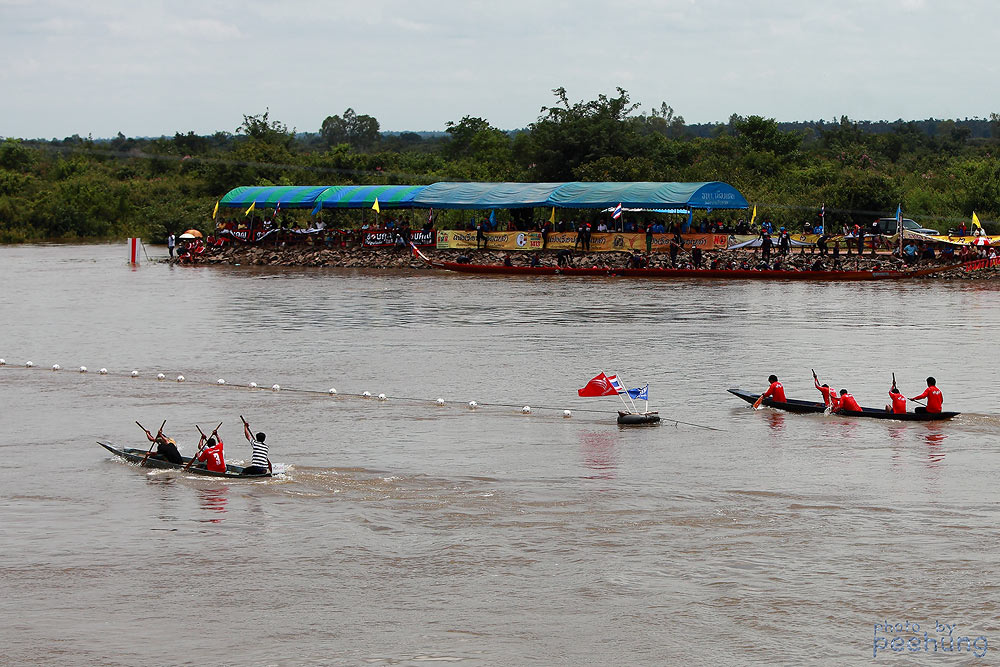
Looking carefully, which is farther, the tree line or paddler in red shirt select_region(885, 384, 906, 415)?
the tree line

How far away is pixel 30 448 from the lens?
62.1 ft

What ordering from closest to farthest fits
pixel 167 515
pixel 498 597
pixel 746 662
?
pixel 746 662
pixel 498 597
pixel 167 515

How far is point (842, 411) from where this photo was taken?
66.5 ft

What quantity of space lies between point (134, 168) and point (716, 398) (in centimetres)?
7911

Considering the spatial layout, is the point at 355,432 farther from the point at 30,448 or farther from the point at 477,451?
the point at 30,448

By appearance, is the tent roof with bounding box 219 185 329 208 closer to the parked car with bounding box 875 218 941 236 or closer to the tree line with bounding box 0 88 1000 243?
the tree line with bounding box 0 88 1000 243

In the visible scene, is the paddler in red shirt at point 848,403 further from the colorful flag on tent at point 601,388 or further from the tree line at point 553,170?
the tree line at point 553,170

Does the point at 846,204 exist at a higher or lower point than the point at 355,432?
higher

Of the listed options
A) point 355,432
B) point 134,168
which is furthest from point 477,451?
point 134,168

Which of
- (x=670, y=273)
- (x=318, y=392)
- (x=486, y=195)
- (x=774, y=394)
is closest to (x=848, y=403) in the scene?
(x=774, y=394)

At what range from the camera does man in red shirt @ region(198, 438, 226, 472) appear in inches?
664

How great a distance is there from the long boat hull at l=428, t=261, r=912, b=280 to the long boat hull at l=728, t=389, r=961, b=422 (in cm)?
2357

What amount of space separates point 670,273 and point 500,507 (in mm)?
32062

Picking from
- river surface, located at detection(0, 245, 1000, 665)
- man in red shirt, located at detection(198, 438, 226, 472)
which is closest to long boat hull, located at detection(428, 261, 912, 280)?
river surface, located at detection(0, 245, 1000, 665)
